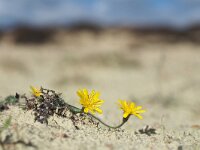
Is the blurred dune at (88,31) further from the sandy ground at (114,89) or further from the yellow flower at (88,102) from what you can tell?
the yellow flower at (88,102)

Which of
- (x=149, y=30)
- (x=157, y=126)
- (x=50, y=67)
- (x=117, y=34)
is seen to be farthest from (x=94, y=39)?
(x=157, y=126)

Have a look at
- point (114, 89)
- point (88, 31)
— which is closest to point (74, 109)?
point (114, 89)

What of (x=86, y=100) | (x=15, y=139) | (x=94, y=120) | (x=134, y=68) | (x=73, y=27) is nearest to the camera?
(x=15, y=139)

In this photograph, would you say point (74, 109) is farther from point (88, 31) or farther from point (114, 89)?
point (88, 31)

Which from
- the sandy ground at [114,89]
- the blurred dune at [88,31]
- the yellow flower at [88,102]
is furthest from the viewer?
the blurred dune at [88,31]

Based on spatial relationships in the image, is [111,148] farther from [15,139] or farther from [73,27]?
[73,27]

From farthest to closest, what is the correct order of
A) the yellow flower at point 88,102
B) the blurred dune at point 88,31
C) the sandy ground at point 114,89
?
the blurred dune at point 88,31, the yellow flower at point 88,102, the sandy ground at point 114,89

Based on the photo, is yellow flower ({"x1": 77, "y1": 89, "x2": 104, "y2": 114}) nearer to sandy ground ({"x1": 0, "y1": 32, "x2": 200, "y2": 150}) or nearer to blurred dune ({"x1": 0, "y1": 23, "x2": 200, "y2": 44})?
sandy ground ({"x1": 0, "y1": 32, "x2": 200, "y2": 150})

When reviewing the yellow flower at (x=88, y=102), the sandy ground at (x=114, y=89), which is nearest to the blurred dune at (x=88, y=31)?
the sandy ground at (x=114, y=89)
